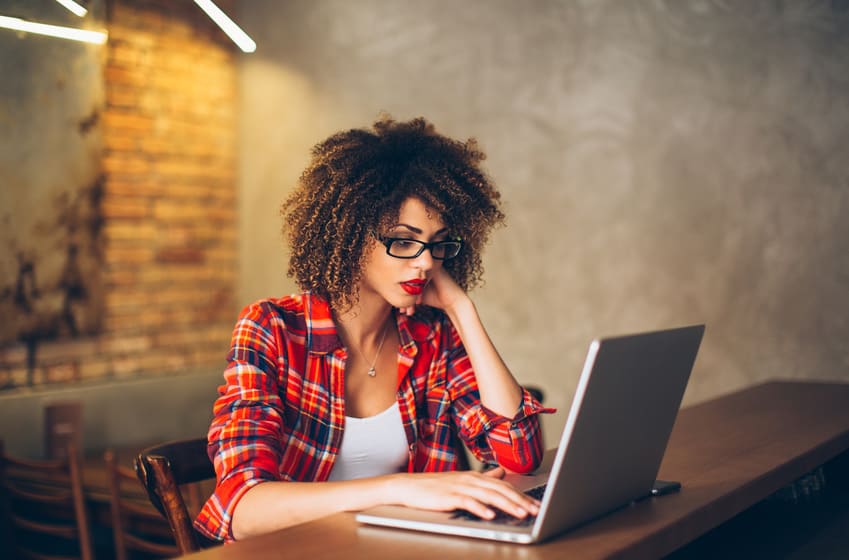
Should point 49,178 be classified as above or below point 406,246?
above

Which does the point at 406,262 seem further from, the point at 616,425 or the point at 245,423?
the point at 616,425

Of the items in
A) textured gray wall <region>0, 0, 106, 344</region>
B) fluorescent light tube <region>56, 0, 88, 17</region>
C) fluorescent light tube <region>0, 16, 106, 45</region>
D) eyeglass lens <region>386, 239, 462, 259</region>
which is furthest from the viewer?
textured gray wall <region>0, 0, 106, 344</region>

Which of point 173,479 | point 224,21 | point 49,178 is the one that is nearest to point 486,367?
point 173,479

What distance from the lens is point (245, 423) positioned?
158cm

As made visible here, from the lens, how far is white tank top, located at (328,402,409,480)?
1.86 metres

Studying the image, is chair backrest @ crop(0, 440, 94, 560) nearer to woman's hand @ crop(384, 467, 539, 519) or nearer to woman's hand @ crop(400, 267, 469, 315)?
woman's hand @ crop(400, 267, 469, 315)

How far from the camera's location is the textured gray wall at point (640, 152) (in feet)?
12.0

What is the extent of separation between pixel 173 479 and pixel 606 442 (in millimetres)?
800

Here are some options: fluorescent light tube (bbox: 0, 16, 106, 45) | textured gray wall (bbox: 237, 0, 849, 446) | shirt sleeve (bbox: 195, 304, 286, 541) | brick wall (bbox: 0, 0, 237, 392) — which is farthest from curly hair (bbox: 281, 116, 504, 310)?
brick wall (bbox: 0, 0, 237, 392)

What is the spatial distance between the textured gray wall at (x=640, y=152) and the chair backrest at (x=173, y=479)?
2749 mm

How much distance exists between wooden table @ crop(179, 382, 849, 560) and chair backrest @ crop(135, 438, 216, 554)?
0.37 m

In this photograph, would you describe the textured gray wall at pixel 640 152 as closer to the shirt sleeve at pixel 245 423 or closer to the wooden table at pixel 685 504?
the wooden table at pixel 685 504

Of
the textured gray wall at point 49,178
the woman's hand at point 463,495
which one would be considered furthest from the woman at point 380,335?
the textured gray wall at point 49,178

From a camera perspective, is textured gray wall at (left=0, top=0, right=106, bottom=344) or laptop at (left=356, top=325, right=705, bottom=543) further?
textured gray wall at (left=0, top=0, right=106, bottom=344)
